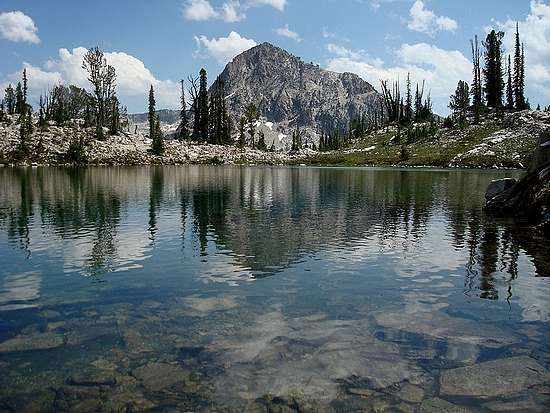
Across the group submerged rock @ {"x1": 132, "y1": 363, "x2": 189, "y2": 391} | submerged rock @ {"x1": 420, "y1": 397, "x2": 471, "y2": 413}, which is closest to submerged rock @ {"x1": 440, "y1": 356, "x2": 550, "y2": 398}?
submerged rock @ {"x1": 420, "y1": 397, "x2": 471, "y2": 413}

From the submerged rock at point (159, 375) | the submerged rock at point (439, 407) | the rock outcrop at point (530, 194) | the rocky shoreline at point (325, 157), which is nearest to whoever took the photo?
the submerged rock at point (439, 407)

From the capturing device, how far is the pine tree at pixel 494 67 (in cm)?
15525

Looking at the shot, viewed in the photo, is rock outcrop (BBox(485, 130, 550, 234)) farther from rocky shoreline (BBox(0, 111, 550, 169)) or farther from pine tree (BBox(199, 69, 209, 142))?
pine tree (BBox(199, 69, 209, 142))

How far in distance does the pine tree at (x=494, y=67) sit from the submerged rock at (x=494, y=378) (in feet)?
537

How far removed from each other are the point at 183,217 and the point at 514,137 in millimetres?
115515

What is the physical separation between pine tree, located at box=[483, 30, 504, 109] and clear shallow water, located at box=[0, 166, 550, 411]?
146 metres

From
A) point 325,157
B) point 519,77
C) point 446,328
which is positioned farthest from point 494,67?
point 446,328

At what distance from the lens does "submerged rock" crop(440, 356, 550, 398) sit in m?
9.70

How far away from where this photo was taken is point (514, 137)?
12244 centimetres

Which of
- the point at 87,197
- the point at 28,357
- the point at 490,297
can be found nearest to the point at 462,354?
the point at 490,297

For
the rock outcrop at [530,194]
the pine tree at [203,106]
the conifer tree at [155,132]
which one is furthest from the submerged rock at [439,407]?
the pine tree at [203,106]

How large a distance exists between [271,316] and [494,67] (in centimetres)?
16779

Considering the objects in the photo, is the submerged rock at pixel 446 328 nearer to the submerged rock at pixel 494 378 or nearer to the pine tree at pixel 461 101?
the submerged rock at pixel 494 378

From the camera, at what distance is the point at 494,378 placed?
403 inches
